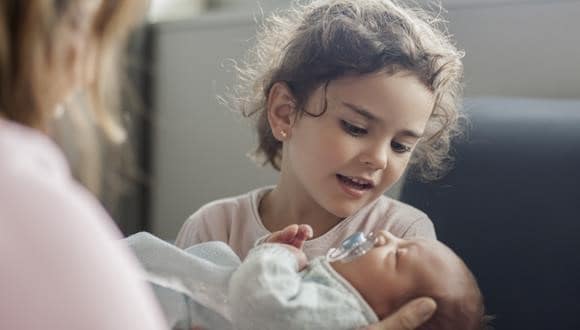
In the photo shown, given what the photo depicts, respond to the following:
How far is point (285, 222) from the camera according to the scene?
1.25m

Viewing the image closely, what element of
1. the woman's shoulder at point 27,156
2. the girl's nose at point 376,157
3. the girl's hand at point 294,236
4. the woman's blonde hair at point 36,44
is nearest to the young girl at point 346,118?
the girl's nose at point 376,157

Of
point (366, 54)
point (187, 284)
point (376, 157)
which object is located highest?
point (366, 54)

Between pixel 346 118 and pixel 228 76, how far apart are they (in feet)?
2.55

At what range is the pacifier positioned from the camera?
38.2 inches

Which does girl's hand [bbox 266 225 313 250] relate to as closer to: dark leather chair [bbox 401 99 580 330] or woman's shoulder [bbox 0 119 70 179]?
dark leather chair [bbox 401 99 580 330]

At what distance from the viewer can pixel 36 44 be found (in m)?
0.56

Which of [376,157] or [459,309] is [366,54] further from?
[459,309]

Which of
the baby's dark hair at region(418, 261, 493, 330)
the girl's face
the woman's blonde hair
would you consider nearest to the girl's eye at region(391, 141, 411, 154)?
the girl's face

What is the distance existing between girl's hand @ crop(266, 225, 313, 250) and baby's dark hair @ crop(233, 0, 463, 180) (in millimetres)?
206

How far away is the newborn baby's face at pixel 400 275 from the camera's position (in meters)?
0.93

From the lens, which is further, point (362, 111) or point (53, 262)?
point (362, 111)

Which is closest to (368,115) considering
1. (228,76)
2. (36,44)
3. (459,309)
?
(459,309)

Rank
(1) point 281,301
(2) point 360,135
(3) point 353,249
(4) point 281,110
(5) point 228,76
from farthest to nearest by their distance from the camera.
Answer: (5) point 228,76, (4) point 281,110, (2) point 360,135, (3) point 353,249, (1) point 281,301

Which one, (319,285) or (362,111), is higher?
(362,111)
